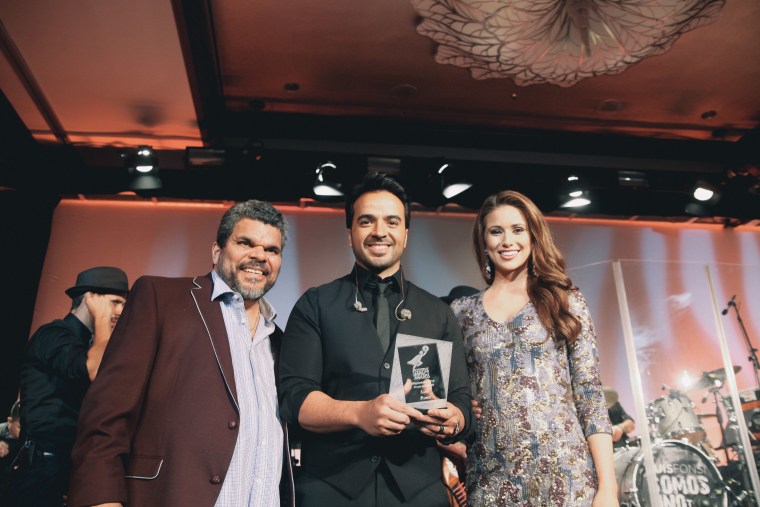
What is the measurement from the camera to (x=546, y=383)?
6.49 ft

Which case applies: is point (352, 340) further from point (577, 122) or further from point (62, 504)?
point (577, 122)

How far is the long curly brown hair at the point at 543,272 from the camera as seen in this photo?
80.7 inches

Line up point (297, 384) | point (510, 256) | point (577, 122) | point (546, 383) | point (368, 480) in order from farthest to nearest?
point (577, 122) → point (510, 256) → point (546, 383) → point (297, 384) → point (368, 480)

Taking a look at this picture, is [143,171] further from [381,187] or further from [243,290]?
[381,187]

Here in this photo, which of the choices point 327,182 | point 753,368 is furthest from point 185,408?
point 753,368

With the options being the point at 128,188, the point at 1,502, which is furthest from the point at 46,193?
the point at 1,502

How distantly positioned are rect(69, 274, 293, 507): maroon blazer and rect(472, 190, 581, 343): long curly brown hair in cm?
106

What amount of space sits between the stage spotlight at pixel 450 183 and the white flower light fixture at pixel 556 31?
963 millimetres

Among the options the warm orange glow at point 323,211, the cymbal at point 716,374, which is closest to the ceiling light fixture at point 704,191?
the warm orange glow at point 323,211

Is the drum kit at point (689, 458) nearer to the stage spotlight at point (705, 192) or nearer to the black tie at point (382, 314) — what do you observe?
the stage spotlight at point (705, 192)

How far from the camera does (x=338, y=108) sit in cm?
578

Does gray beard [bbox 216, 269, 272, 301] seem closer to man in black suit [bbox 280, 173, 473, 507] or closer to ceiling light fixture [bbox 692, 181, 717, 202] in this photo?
man in black suit [bbox 280, 173, 473, 507]

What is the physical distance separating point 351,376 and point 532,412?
0.67 meters

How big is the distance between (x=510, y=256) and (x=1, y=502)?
2.73 m
